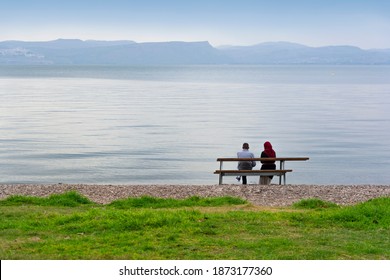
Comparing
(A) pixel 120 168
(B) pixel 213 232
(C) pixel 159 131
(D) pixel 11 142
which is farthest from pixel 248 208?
(C) pixel 159 131

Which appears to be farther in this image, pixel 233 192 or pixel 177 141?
pixel 177 141

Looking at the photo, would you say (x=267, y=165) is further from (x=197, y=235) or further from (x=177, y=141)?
(x=177, y=141)

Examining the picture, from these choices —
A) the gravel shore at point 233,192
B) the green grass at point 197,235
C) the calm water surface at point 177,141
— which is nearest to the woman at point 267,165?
the gravel shore at point 233,192

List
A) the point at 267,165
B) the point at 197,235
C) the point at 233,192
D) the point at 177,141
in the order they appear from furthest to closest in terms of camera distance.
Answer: the point at 177,141 → the point at 267,165 → the point at 233,192 → the point at 197,235

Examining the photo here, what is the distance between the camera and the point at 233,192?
69.1 feet

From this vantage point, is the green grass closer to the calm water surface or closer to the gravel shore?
the gravel shore

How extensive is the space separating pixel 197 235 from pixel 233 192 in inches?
351

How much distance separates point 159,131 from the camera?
5584 centimetres

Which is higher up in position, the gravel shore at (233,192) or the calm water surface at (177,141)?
the gravel shore at (233,192)

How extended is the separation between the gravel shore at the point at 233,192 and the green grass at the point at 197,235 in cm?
403

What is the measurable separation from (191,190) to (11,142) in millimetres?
28684

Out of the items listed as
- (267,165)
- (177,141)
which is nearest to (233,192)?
(267,165)

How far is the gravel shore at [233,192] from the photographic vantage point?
1992 cm

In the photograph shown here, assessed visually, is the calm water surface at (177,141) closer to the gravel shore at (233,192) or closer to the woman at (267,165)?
the woman at (267,165)
